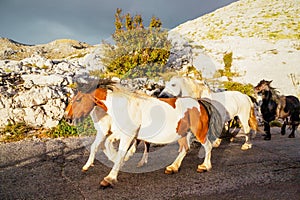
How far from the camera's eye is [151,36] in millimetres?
11312

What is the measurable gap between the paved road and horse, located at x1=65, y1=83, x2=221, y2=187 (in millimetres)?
304

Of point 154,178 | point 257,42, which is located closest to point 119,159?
point 154,178

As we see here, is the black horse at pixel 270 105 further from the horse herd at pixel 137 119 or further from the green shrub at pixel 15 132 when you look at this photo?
the green shrub at pixel 15 132

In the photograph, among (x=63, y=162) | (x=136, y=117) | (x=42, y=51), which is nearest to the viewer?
(x=136, y=117)

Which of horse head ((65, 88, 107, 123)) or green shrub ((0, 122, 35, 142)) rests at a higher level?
horse head ((65, 88, 107, 123))

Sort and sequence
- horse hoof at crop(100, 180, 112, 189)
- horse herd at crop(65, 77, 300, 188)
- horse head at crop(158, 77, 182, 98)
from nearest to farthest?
horse hoof at crop(100, 180, 112, 189)
horse herd at crop(65, 77, 300, 188)
horse head at crop(158, 77, 182, 98)

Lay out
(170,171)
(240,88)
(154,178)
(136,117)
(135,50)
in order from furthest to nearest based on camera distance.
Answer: (240,88) < (135,50) < (170,171) < (154,178) < (136,117)

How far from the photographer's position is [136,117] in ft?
12.2

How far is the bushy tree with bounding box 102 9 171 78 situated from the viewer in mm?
9891

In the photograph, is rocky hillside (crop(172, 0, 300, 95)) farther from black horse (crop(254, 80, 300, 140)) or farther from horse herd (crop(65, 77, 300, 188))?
horse herd (crop(65, 77, 300, 188))

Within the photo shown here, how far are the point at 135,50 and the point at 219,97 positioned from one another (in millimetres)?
5141

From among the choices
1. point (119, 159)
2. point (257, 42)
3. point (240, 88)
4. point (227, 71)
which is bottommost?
point (119, 159)

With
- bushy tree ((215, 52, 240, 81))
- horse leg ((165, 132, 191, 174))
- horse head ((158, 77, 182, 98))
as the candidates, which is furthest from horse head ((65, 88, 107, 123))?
bushy tree ((215, 52, 240, 81))

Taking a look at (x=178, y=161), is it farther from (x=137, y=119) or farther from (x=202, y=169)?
(x=137, y=119)
